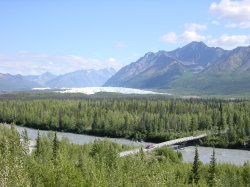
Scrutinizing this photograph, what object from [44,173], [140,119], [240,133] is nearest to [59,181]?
[44,173]

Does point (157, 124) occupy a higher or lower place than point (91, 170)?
lower

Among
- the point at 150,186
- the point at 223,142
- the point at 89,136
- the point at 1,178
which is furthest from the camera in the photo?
the point at 89,136

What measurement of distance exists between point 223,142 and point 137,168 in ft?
339

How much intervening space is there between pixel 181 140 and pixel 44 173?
102 meters

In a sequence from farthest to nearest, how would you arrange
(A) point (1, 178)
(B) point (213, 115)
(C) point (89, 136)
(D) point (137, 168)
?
(B) point (213, 115), (C) point (89, 136), (D) point (137, 168), (A) point (1, 178)

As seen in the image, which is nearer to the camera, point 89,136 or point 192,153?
point 192,153

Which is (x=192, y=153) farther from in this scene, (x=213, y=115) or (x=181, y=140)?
(x=213, y=115)

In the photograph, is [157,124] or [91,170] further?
[157,124]

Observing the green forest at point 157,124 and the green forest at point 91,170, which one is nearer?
the green forest at point 91,170

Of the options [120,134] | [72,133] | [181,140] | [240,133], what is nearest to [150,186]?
[181,140]

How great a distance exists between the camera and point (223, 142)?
137 m

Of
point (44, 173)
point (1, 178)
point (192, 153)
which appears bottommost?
point (192, 153)

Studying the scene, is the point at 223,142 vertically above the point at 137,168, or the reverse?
the point at 137,168

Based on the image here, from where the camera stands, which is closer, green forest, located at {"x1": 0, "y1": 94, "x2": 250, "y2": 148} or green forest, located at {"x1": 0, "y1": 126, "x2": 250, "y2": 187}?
green forest, located at {"x1": 0, "y1": 126, "x2": 250, "y2": 187}
